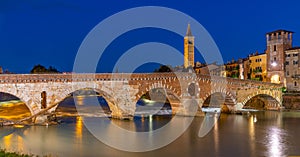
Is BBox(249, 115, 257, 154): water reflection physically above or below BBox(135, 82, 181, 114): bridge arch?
below

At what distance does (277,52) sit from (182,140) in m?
29.4

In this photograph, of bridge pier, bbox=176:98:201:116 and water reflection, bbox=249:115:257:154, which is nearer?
water reflection, bbox=249:115:257:154

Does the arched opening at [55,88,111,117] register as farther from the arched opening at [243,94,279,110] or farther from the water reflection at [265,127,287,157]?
the arched opening at [243,94,279,110]

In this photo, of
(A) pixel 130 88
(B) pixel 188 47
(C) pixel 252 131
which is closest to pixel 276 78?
(B) pixel 188 47

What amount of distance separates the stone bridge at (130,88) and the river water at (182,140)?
6.45 feet

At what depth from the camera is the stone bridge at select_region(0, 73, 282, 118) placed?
2469 centimetres

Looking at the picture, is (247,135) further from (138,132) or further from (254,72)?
(254,72)

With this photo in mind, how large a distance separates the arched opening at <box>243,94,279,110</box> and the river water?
33.1 feet

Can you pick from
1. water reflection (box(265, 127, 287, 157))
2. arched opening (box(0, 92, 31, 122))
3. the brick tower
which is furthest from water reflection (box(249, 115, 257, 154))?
arched opening (box(0, 92, 31, 122))

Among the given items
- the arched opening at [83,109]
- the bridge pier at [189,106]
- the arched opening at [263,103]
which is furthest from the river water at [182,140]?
the arched opening at [263,103]

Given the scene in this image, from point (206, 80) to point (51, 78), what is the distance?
15.1 m

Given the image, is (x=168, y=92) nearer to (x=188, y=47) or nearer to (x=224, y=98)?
(x=224, y=98)

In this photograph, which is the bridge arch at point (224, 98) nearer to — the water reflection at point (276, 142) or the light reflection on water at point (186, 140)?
the light reflection on water at point (186, 140)

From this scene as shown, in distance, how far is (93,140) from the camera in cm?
2139
